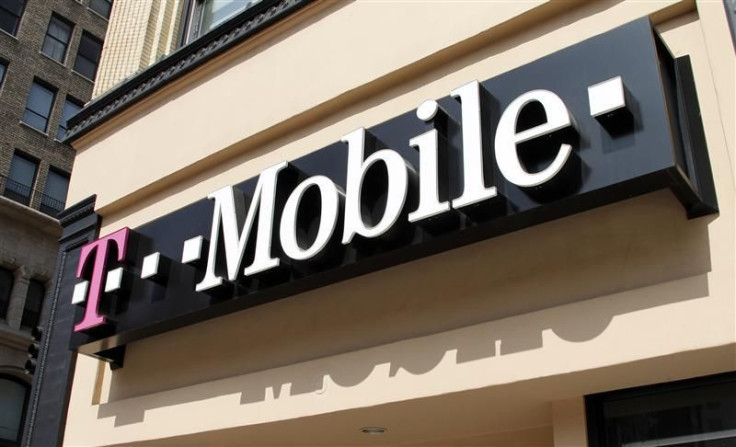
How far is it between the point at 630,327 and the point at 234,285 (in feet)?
11.3

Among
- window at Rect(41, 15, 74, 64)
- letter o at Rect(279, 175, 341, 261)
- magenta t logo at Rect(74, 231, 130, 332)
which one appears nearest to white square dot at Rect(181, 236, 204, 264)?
letter o at Rect(279, 175, 341, 261)

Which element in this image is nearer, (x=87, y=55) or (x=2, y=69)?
(x=2, y=69)

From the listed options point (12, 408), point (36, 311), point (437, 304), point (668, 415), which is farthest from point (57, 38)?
point (668, 415)

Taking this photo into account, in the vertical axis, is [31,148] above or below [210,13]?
above

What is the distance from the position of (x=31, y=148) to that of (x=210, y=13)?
22343 millimetres

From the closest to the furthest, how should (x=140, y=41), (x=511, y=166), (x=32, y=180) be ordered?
(x=511, y=166) < (x=140, y=41) < (x=32, y=180)

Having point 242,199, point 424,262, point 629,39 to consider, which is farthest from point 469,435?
point 629,39

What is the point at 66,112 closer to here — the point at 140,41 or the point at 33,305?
the point at 33,305

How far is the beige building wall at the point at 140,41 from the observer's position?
11.0 m

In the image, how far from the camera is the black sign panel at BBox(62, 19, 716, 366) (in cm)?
461

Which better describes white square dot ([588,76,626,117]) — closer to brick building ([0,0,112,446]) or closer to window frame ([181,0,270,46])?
window frame ([181,0,270,46])

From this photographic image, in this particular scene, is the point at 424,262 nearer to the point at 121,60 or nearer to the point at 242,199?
the point at 242,199

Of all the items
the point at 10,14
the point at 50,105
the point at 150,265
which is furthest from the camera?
the point at 50,105

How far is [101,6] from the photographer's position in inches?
1371
